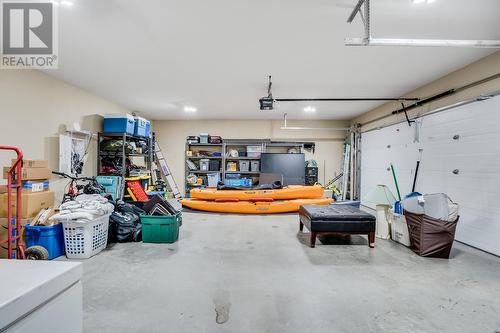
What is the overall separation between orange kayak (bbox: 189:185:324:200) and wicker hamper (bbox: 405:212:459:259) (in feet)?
8.62

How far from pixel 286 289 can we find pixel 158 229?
2.03 meters

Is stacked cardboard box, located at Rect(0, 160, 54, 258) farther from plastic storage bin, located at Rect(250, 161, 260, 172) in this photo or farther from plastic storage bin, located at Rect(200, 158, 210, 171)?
plastic storage bin, located at Rect(250, 161, 260, 172)

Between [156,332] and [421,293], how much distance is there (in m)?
2.23

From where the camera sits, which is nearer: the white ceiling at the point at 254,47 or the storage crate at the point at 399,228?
the white ceiling at the point at 254,47

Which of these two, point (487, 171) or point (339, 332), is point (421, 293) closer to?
point (339, 332)

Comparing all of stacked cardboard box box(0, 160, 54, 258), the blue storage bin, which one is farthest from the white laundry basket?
the blue storage bin

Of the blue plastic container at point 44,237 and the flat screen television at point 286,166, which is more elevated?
the flat screen television at point 286,166

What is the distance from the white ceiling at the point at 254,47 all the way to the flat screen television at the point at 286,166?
2.55 metres

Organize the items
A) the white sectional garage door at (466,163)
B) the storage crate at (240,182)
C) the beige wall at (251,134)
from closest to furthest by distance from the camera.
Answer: the white sectional garage door at (466,163) → the storage crate at (240,182) → the beige wall at (251,134)

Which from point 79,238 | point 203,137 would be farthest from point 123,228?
point 203,137

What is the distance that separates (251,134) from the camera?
26.3 ft

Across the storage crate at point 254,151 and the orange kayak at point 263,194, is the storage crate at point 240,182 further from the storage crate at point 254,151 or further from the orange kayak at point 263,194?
the orange kayak at point 263,194

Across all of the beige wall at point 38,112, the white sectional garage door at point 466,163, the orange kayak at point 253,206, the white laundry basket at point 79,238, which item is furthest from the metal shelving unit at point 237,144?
the white laundry basket at point 79,238

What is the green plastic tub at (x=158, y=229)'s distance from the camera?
3.37 metres
